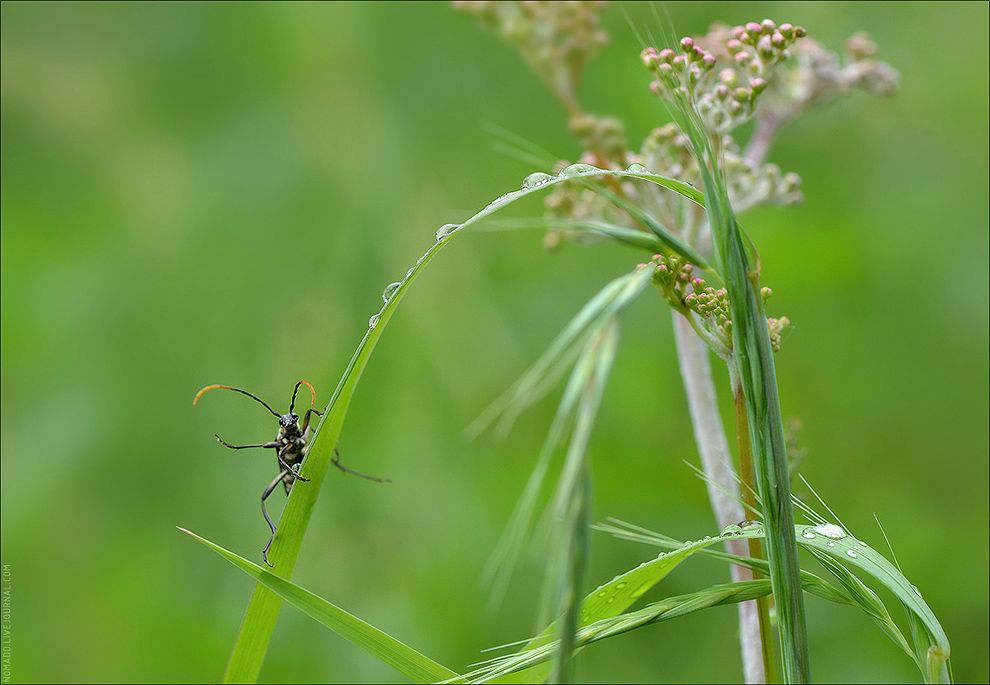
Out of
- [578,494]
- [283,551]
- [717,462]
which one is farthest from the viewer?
[717,462]

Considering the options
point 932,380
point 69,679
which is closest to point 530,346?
point 932,380

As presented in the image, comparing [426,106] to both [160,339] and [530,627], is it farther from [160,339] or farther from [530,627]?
[530,627]

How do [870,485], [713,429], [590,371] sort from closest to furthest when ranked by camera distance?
[590,371], [713,429], [870,485]

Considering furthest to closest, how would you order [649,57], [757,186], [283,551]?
[757,186]
[649,57]
[283,551]

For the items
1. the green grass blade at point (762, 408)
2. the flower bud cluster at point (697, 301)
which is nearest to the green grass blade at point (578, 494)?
the green grass blade at point (762, 408)

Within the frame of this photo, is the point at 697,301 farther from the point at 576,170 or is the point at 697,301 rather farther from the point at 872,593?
the point at 872,593

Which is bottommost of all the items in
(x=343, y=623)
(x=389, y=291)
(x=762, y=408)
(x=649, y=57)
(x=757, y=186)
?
(x=343, y=623)

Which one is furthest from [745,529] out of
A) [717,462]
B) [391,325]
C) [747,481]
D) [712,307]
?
[391,325]

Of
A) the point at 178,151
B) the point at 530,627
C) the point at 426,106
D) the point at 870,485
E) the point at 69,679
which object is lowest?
the point at 69,679
